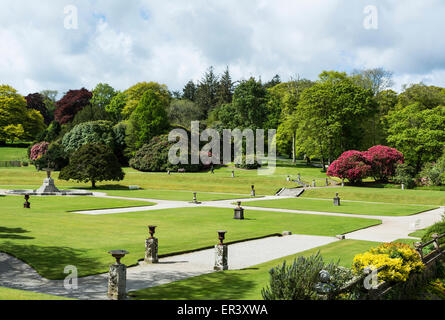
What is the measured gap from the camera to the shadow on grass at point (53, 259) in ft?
45.9

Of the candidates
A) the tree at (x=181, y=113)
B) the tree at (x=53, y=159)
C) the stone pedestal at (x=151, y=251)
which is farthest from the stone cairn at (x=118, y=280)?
the tree at (x=181, y=113)

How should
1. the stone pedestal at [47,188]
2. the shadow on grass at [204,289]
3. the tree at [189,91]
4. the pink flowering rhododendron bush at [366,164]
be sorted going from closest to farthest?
1. the shadow on grass at [204,289]
2. the stone pedestal at [47,188]
3. the pink flowering rhododendron bush at [366,164]
4. the tree at [189,91]

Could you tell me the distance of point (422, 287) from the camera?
13.8 metres

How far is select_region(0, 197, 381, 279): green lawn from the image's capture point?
1623 cm

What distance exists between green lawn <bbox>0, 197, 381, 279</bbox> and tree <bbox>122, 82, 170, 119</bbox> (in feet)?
195

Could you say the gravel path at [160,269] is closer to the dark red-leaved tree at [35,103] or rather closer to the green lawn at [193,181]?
the green lawn at [193,181]

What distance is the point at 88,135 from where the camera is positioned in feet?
251

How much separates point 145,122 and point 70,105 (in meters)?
31.6

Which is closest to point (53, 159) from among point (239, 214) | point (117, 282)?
point (239, 214)

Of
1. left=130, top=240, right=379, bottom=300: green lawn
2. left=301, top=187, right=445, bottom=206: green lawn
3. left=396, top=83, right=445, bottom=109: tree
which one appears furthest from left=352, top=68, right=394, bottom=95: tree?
left=130, top=240, right=379, bottom=300: green lawn

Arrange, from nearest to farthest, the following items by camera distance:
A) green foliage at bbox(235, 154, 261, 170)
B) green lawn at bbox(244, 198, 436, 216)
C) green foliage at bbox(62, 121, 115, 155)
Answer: green lawn at bbox(244, 198, 436, 216) → green foliage at bbox(235, 154, 261, 170) → green foliage at bbox(62, 121, 115, 155)

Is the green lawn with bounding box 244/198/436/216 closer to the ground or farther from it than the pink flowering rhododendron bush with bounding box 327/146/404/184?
closer to the ground

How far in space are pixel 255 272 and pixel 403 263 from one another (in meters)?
4.65

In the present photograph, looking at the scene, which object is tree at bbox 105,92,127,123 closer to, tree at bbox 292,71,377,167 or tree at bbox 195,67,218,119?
tree at bbox 195,67,218,119
